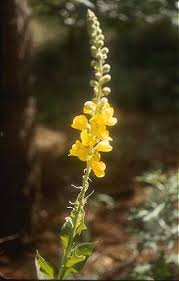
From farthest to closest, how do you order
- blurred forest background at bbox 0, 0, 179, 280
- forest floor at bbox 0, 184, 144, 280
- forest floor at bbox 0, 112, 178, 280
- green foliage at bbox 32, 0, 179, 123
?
green foliage at bbox 32, 0, 179, 123
forest floor at bbox 0, 112, 178, 280
forest floor at bbox 0, 184, 144, 280
blurred forest background at bbox 0, 0, 179, 280

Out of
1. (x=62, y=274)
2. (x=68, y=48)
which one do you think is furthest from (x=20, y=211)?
(x=68, y=48)

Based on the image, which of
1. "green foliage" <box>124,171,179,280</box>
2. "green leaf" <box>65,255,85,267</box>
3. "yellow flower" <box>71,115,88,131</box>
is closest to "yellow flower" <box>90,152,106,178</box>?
"yellow flower" <box>71,115,88,131</box>

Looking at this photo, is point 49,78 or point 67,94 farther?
point 49,78

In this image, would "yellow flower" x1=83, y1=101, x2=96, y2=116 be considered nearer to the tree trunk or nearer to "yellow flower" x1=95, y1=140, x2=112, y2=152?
"yellow flower" x1=95, y1=140, x2=112, y2=152

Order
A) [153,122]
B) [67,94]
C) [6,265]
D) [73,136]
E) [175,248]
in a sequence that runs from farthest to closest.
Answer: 1. [67,94]
2. [153,122]
3. [73,136]
4. [6,265]
5. [175,248]

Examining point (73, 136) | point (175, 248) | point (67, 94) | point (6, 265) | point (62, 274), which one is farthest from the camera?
point (67, 94)

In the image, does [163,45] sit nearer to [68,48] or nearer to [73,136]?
[68,48]
